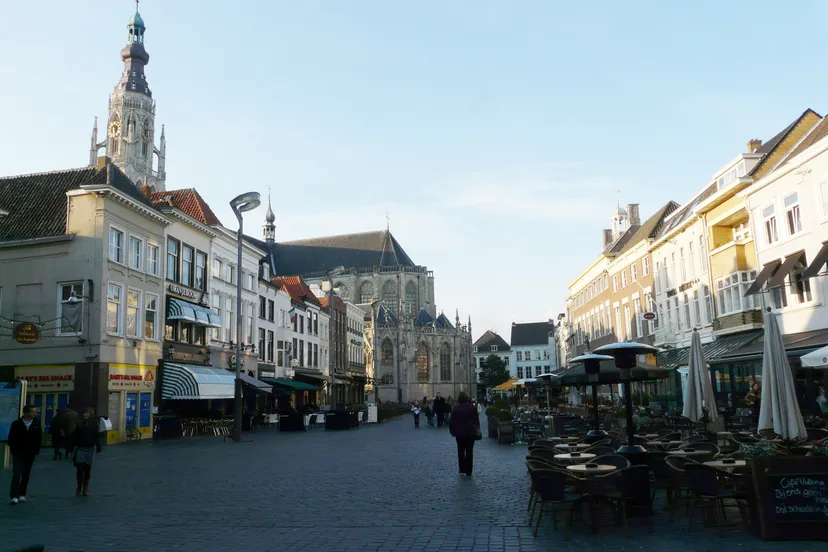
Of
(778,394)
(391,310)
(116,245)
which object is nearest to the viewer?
(778,394)

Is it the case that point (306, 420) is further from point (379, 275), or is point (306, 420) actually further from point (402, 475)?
point (379, 275)

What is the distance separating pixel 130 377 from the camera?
28516mm

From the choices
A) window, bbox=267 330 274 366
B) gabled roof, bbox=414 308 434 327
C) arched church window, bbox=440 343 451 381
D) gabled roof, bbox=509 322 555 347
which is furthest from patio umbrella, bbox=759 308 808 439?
gabled roof, bbox=509 322 555 347

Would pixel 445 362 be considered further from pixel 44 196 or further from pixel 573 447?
pixel 573 447

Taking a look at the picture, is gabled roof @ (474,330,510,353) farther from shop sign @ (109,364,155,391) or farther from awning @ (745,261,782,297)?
awning @ (745,261,782,297)

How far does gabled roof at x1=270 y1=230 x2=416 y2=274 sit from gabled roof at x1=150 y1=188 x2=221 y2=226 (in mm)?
62781

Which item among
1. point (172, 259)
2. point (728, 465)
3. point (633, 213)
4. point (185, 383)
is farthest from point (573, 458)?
point (633, 213)

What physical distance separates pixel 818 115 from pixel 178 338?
30917 millimetres

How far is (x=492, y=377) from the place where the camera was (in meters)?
111

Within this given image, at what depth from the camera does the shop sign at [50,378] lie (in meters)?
26.5

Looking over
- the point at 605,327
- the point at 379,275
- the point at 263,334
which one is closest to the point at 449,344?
the point at 379,275

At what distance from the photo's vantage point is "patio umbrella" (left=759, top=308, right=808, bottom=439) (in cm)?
975

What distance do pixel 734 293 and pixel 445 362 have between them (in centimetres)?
6867

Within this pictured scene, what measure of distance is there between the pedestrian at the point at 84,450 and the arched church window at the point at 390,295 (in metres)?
86.3
